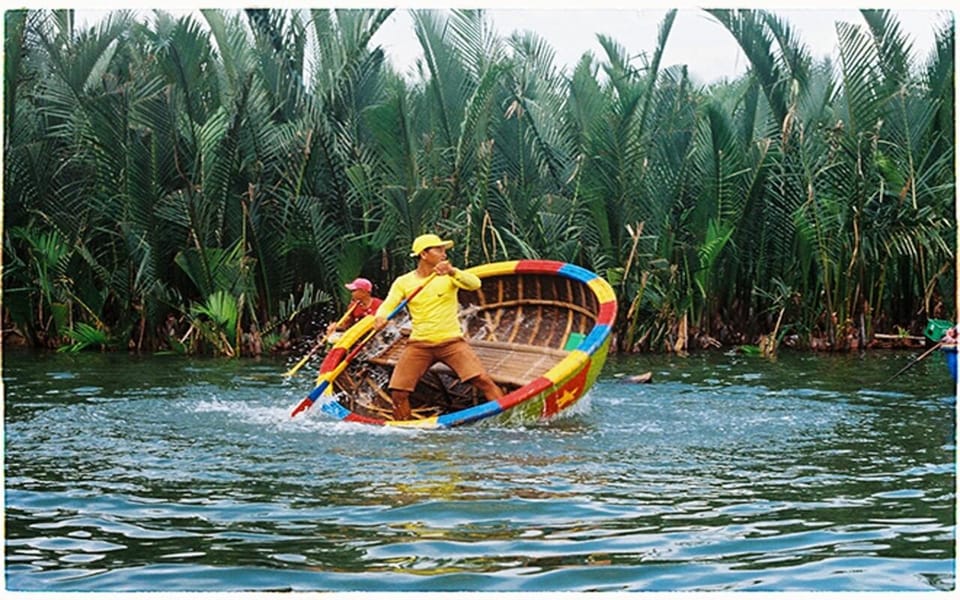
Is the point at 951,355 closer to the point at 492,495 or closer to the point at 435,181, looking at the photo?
the point at 492,495

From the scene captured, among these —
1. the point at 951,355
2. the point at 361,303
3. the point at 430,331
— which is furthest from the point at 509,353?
the point at 951,355

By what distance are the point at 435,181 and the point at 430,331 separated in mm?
5159

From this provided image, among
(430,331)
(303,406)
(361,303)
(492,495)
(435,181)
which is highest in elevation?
(435,181)

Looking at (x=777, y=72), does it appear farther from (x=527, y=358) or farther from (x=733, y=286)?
Result: (x=527, y=358)

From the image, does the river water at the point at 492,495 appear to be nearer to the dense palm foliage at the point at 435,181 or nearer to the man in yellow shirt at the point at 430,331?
the man in yellow shirt at the point at 430,331

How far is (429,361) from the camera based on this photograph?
9.77 metres

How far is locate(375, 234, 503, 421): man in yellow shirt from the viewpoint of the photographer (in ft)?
31.5

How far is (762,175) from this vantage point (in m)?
14.8

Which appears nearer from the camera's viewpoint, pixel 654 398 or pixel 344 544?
pixel 344 544

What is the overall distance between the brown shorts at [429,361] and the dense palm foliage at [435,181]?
4539 mm

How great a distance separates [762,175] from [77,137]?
691cm

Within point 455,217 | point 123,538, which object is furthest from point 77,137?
point 123,538

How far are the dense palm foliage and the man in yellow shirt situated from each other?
14.7 ft

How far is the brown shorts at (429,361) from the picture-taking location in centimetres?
971
